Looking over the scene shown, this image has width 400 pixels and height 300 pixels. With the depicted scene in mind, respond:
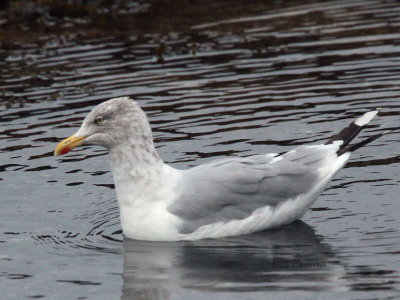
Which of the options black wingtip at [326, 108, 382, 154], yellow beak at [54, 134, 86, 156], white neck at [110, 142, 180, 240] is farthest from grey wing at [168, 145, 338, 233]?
yellow beak at [54, 134, 86, 156]

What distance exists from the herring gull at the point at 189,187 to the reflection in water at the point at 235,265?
0.15m

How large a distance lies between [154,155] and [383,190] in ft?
7.91

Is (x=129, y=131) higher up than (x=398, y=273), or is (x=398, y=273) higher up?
(x=129, y=131)

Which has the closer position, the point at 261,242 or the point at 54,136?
the point at 261,242

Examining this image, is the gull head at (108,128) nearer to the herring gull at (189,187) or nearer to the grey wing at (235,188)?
the herring gull at (189,187)

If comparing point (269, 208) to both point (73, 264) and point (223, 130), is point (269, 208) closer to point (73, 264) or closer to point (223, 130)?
point (73, 264)

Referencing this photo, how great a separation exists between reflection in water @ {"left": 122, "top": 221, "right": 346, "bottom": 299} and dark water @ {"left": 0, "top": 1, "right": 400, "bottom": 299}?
0.06 feet

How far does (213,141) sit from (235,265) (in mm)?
3724

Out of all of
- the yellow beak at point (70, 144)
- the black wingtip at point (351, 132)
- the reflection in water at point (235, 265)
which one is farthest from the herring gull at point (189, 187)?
the black wingtip at point (351, 132)

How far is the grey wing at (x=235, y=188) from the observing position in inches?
356

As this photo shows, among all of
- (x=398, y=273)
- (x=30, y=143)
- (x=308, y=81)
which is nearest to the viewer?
(x=398, y=273)

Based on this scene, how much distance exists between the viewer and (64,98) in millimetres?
14781

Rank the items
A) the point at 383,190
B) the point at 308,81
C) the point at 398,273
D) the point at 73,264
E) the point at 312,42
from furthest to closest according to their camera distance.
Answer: the point at 312,42, the point at 308,81, the point at 383,190, the point at 73,264, the point at 398,273

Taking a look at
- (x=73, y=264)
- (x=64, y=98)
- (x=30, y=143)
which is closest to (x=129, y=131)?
(x=73, y=264)
